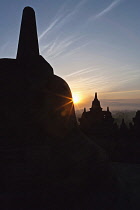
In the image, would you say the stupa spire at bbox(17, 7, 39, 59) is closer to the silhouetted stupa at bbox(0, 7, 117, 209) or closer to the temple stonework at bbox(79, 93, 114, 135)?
the silhouetted stupa at bbox(0, 7, 117, 209)

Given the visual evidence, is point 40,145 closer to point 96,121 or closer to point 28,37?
point 28,37

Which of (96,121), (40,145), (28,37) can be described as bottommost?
(40,145)

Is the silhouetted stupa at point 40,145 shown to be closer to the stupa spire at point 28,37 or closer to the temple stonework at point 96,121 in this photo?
the stupa spire at point 28,37

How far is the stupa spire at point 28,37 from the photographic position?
287 inches

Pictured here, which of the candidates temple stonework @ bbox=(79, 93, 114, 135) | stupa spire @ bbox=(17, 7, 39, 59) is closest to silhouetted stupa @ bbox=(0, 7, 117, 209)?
stupa spire @ bbox=(17, 7, 39, 59)

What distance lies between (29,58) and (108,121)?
14.2 meters

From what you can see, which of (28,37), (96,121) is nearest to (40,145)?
(28,37)

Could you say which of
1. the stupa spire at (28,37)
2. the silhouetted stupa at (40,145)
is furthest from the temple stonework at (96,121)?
the stupa spire at (28,37)

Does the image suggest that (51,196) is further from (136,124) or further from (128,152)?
(136,124)

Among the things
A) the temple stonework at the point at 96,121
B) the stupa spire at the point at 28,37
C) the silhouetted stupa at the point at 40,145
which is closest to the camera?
the silhouetted stupa at the point at 40,145

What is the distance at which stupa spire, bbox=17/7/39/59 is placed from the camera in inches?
287

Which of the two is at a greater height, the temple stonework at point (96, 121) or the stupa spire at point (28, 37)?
the stupa spire at point (28, 37)

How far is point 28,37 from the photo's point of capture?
24.2 feet

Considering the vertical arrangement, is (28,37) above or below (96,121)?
above
